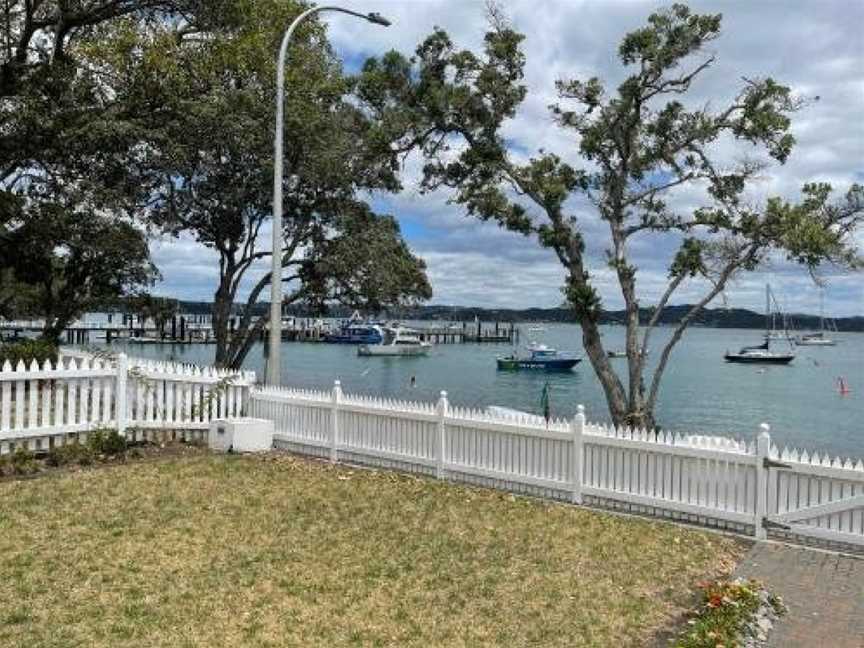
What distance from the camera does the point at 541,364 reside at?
9038 cm

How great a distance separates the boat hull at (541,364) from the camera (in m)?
89.8

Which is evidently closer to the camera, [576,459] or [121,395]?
[576,459]

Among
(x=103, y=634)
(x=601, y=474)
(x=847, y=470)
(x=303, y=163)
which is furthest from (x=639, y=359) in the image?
(x=103, y=634)

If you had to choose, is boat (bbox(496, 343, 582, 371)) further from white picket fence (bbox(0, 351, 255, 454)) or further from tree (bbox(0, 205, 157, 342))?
white picket fence (bbox(0, 351, 255, 454))

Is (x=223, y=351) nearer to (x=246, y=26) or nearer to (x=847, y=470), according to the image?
(x=246, y=26)

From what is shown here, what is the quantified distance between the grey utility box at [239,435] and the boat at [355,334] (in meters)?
125

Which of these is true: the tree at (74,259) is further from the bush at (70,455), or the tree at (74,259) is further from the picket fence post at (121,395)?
the bush at (70,455)

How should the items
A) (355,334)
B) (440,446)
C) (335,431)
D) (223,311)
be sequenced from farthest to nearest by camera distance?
1. (355,334)
2. (223,311)
3. (335,431)
4. (440,446)

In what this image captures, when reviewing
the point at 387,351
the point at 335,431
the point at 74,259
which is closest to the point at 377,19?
the point at 335,431

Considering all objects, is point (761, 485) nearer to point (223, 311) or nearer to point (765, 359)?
point (223, 311)

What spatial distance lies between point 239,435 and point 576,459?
5865mm

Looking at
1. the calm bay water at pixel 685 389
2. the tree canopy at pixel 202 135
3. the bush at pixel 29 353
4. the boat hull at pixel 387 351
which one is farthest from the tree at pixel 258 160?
the boat hull at pixel 387 351

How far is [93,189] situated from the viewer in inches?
864

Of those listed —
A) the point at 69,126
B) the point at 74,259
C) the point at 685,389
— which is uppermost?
the point at 69,126
